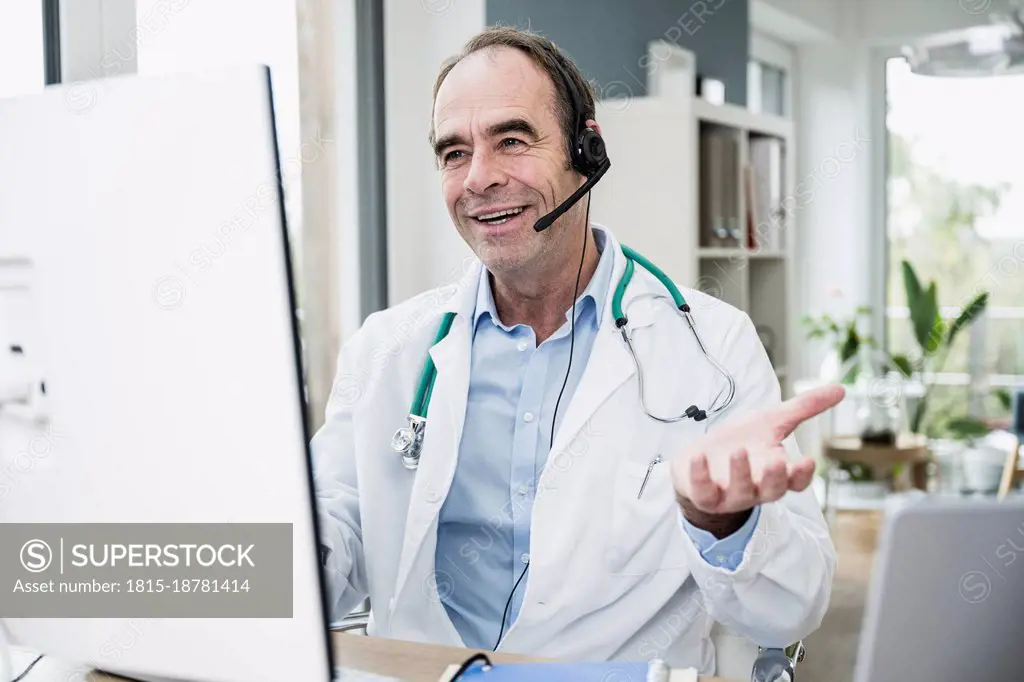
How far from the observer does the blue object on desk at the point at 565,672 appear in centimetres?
92

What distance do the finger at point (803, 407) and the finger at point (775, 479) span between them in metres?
0.03

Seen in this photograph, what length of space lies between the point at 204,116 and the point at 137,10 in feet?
6.03

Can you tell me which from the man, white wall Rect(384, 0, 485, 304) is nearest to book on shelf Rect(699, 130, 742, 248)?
white wall Rect(384, 0, 485, 304)

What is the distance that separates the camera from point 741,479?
2.86 ft

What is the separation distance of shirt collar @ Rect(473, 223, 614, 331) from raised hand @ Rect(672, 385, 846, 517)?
0.68m

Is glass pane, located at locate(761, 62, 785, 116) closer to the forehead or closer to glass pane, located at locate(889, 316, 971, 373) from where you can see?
glass pane, located at locate(889, 316, 971, 373)

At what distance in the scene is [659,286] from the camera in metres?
1.61

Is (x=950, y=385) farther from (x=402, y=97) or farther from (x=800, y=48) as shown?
(x=402, y=97)

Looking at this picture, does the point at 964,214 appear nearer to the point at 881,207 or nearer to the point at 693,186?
the point at 881,207

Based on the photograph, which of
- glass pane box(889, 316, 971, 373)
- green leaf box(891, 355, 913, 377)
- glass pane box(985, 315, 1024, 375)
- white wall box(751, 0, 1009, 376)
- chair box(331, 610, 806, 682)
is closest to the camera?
chair box(331, 610, 806, 682)

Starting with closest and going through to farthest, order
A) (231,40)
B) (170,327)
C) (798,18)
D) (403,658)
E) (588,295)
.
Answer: (170,327) < (403,658) < (588,295) < (231,40) < (798,18)

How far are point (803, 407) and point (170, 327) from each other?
52cm

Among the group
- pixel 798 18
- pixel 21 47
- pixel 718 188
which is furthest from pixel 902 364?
pixel 21 47

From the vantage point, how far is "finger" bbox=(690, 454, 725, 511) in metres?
0.88
